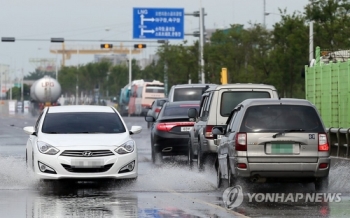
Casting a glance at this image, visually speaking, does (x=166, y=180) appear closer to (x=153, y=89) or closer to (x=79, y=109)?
(x=79, y=109)

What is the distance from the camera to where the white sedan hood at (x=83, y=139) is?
1756 centimetres

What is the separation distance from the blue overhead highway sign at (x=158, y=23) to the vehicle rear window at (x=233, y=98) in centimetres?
4257

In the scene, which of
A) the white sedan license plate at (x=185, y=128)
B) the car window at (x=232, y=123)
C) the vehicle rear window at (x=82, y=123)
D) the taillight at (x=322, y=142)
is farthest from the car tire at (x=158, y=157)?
the taillight at (x=322, y=142)

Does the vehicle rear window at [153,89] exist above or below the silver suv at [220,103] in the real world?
below

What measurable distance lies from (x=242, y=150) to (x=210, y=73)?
50942 mm

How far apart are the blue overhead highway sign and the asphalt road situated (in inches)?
1647

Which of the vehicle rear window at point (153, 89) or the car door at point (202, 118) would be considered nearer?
the car door at point (202, 118)

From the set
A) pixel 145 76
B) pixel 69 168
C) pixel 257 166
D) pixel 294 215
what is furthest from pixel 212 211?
pixel 145 76

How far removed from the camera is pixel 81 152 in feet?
57.0

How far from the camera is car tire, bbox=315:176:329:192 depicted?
1638cm

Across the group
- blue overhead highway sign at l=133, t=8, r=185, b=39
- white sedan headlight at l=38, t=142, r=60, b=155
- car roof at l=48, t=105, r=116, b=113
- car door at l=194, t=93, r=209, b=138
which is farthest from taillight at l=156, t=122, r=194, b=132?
blue overhead highway sign at l=133, t=8, r=185, b=39

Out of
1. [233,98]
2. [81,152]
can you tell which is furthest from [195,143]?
[81,152]

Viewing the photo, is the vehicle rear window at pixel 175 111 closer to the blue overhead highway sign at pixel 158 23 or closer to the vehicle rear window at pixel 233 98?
the vehicle rear window at pixel 233 98

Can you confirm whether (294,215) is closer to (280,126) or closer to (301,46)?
(280,126)
